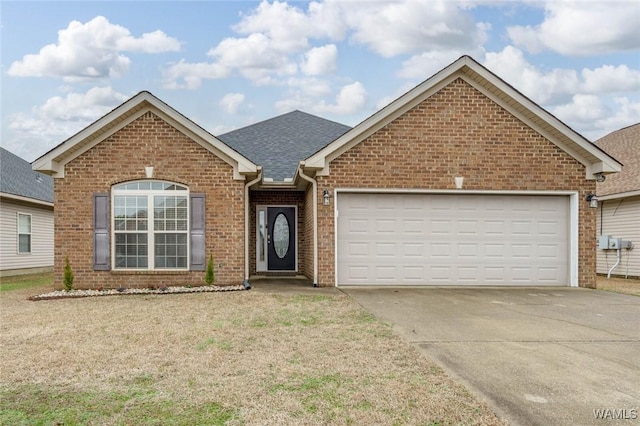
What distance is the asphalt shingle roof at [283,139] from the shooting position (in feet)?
50.3

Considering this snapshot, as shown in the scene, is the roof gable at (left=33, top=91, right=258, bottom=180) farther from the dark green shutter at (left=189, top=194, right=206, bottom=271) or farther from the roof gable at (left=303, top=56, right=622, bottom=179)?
the roof gable at (left=303, top=56, right=622, bottom=179)

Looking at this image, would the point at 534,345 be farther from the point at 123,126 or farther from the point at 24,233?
the point at 24,233

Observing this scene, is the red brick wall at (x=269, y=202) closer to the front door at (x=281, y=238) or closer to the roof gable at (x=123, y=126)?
the front door at (x=281, y=238)

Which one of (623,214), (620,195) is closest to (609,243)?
(623,214)

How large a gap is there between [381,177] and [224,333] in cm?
627

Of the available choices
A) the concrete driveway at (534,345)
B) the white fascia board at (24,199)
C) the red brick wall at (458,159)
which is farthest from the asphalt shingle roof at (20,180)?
the concrete driveway at (534,345)

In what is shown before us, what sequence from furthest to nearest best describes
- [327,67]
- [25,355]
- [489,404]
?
[327,67], [25,355], [489,404]

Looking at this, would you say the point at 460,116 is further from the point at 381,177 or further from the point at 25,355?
the point at 25,355

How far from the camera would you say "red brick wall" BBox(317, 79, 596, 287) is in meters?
11.5

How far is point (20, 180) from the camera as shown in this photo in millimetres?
18438

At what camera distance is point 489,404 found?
3752mm

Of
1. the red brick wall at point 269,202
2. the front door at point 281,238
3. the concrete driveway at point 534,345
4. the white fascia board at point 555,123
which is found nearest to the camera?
the concrete driveway at point 534,345

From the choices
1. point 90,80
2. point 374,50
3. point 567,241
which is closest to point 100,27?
point 90,80

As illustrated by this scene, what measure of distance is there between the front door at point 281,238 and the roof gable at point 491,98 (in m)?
4.27
